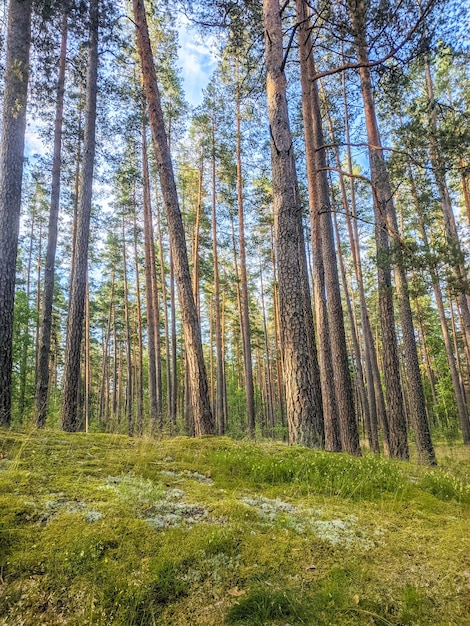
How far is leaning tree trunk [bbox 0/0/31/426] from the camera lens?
5.39 metres

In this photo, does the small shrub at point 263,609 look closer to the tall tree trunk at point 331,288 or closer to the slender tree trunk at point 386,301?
the tall tree trunk at point 331,288

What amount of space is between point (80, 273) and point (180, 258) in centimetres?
289

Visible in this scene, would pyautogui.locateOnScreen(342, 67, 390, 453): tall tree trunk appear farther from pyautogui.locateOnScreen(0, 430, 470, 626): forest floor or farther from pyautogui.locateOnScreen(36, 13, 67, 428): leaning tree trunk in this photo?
pyautogui.locateOnScreen(0, 430, 470, 626): forest floor

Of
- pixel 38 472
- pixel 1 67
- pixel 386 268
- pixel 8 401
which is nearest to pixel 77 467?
pixel 38 472

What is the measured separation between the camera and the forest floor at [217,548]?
4.79ft

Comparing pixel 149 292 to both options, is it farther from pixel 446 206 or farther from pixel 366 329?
pixel 446 206

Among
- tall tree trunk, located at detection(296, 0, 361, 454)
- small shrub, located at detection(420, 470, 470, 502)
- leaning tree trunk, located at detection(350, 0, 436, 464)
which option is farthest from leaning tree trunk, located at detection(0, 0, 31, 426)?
leaning tree trunk, located at detection(350, 0, 436, 464)

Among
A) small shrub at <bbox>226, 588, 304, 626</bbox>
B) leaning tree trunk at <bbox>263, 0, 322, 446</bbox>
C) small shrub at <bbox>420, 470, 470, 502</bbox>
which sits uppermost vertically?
leaning tree trunk at <bbox>263, 0, 322, 446</bbox>

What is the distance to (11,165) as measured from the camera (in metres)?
5.89

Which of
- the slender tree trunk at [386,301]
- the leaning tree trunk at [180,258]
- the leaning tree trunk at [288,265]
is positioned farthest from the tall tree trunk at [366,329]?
the leaning tree trunk at [180,258]

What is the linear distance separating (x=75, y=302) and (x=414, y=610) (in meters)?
7.84

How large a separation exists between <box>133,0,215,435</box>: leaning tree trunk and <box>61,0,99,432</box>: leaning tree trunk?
144cm

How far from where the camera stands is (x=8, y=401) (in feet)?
17.4

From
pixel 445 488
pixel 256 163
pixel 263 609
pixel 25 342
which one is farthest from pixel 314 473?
pixel 25 342
